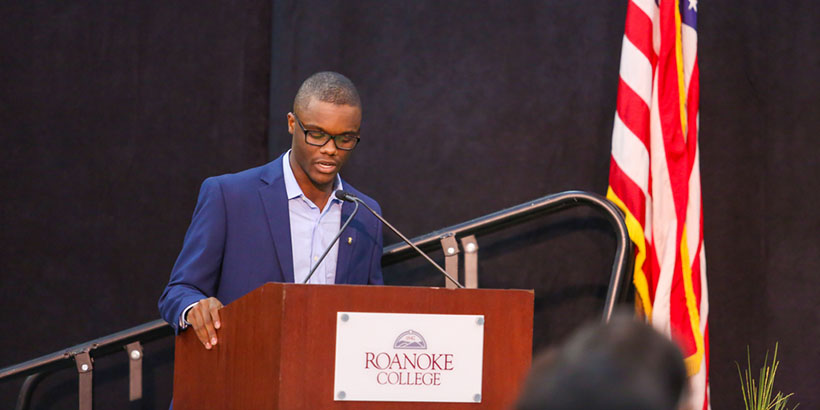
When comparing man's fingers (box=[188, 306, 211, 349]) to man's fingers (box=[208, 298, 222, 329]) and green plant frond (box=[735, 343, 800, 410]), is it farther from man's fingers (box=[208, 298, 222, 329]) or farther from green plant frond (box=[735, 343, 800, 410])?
green plant frond (box=[735, 343, 800, 410])

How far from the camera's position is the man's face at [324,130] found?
2574 millimetres

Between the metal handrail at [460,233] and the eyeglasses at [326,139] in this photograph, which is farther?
the metal handrail at [460,233]

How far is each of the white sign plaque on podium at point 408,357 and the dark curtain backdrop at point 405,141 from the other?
174 cm

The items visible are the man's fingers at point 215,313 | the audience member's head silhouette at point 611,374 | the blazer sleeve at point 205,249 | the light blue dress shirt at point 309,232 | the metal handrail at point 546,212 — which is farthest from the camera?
the metal handrail at point 546,212

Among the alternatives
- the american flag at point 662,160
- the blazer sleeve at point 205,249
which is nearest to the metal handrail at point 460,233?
the american flag at point 662,160

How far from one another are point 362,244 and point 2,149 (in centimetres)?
177

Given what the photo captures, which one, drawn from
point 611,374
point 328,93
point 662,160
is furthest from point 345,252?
point 611,374

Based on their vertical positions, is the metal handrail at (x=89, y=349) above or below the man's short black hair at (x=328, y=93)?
below

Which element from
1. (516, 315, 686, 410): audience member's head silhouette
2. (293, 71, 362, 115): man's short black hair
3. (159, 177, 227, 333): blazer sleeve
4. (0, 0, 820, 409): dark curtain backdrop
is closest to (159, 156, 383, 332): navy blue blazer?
(159, 177, 227, 333): blazer sleeve

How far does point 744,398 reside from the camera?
3.46 meters

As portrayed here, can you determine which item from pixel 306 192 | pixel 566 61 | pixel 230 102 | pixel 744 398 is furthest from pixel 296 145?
pixel 744 398

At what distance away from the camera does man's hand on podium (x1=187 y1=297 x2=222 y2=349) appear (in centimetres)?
207

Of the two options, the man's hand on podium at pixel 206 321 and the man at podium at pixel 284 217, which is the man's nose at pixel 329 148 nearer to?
the man at podium at pixel 284 217

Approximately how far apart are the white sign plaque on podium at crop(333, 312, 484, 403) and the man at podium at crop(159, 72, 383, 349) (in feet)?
2.23
